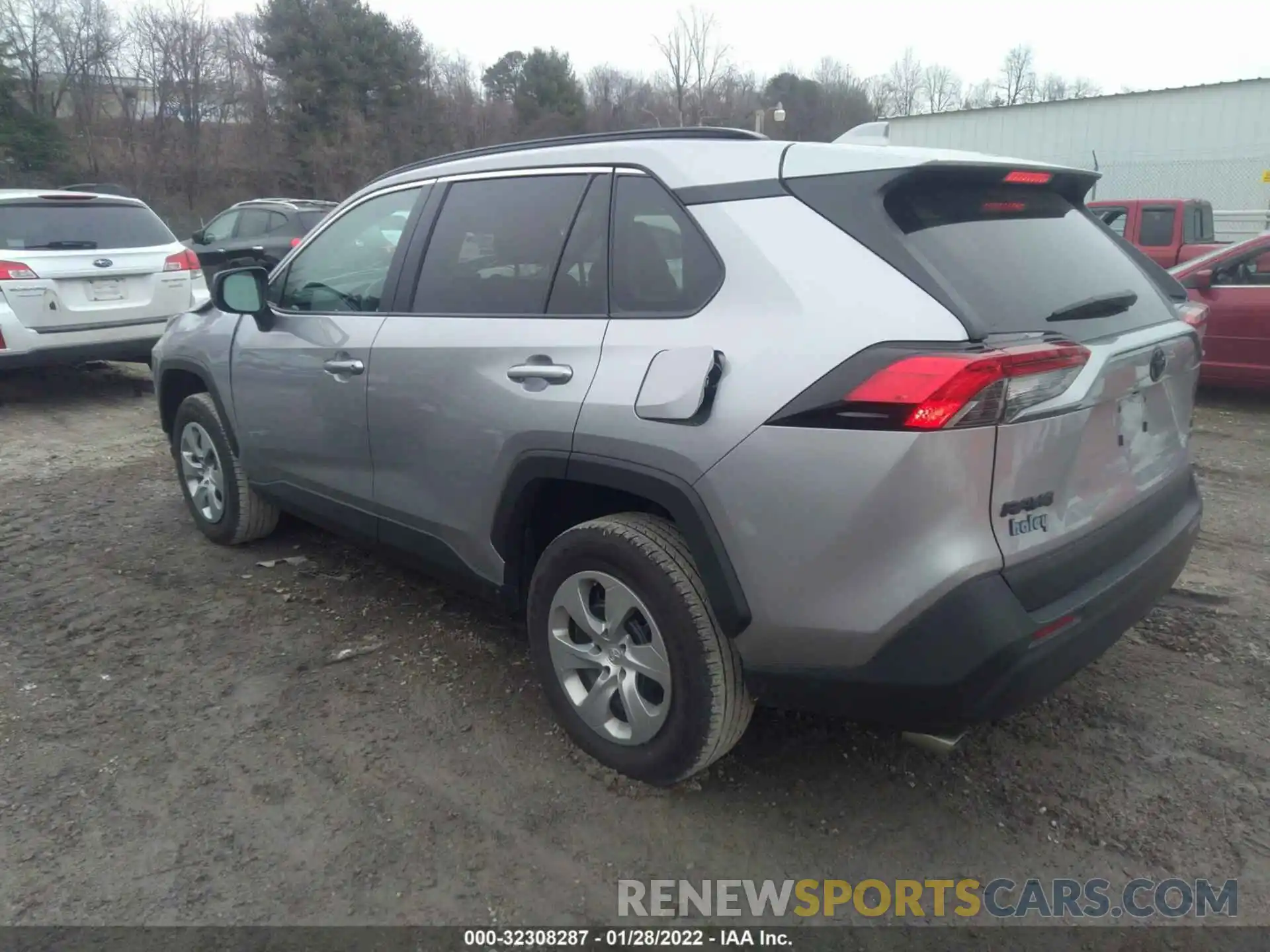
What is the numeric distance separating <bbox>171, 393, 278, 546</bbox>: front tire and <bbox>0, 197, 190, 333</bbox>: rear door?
326 cm

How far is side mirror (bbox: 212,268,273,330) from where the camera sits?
3887 millimetres

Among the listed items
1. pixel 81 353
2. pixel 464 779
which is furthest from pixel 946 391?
pixel 81 353

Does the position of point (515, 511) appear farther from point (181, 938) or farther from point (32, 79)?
point (32, 79)

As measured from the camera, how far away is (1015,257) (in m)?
2.47

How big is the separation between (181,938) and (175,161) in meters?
32.7

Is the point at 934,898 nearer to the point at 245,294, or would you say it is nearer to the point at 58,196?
the point at 245,294

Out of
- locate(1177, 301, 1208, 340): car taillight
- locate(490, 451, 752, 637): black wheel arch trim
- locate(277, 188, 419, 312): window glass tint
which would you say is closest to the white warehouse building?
locate(1177, 301, 1208, 340): car taillight

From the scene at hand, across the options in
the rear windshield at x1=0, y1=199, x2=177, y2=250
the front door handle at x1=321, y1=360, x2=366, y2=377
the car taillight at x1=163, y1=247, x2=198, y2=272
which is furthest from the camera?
the car taillight at x1=163, y1=247, x2=198, y2=272

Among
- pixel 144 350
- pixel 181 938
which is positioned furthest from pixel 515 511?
pixel 144 350

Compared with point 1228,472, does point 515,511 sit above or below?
above

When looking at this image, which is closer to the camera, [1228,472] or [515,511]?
[515,511]

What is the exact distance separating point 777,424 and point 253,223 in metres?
13.8

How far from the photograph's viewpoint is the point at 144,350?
25.4 ft

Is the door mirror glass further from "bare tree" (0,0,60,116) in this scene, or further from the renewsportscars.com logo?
"bare tree" (0,0,60,116)
